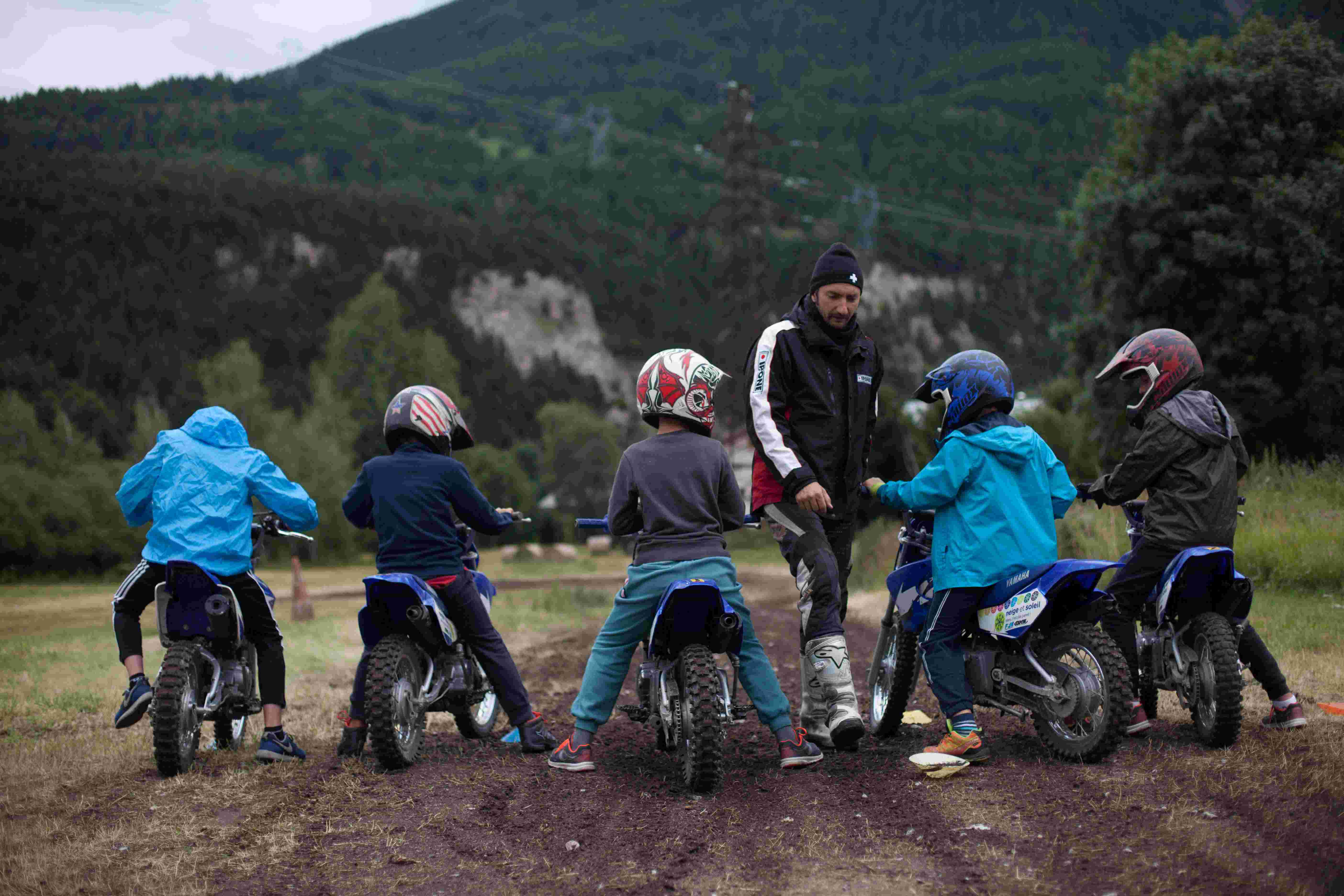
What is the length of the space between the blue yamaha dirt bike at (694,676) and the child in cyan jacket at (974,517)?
1019 mm

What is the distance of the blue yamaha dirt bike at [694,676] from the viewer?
199 inches

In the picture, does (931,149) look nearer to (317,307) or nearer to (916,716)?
(317,307)

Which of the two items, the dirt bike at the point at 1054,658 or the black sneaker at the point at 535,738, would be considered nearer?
the dirt bike at the point at 1054,658

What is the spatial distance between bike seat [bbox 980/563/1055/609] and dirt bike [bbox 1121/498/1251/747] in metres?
0.79

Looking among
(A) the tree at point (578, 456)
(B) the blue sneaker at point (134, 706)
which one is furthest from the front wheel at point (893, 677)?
(A) the tree at point (578, 456)

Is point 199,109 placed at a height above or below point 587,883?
above

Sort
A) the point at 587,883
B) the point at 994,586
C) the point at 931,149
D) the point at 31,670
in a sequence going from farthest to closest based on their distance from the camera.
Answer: the point at 931,149, the point at 31,670, the point at 994,586, the point at 587,883

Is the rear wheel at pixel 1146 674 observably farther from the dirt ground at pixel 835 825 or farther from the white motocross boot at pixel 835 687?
the white motocross boot at pixel 835 687

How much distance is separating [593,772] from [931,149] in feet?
499

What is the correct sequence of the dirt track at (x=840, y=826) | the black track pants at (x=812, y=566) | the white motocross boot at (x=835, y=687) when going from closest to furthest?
the dirt track at (x=840, y=826), the white motocross boot at (x=835, y=687), the black track pants at (x=812, y=566)

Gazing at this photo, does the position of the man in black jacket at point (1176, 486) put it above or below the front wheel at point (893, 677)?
above

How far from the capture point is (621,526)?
5754mm

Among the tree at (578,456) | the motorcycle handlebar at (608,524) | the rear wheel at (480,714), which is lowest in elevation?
the tree at (578,456)

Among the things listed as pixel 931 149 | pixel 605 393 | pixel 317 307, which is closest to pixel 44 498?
pixel 317 307
